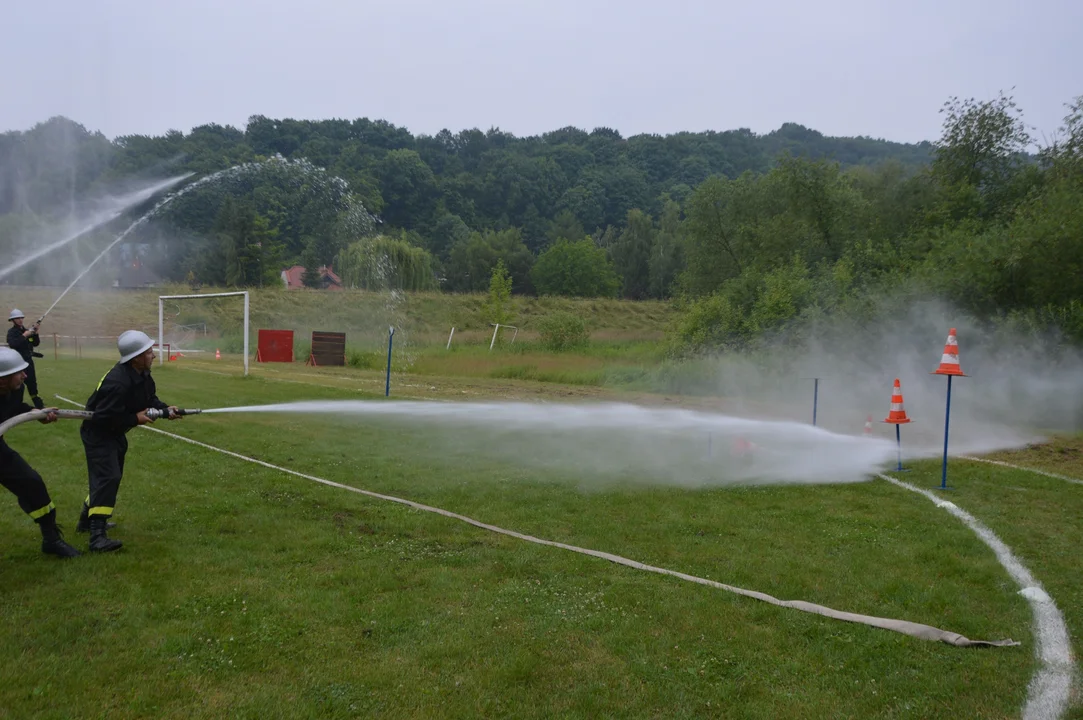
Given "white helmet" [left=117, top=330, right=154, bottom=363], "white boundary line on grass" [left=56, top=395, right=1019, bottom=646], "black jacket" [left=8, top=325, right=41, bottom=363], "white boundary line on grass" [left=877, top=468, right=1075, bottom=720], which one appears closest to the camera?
"white boundary line on grass" [left=877, top=468, right=1075, bottom=720]

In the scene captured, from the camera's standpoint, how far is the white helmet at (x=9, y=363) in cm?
620

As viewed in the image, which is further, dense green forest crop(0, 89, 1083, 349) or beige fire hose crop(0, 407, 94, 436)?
dense green forest crop(0, 89, 1083, 349)

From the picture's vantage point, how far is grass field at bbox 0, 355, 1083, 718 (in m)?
4.26

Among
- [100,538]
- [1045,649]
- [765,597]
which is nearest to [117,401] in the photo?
[100,538]

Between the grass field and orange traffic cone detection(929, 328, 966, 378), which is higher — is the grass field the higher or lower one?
the lower one

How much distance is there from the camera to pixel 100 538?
674cm

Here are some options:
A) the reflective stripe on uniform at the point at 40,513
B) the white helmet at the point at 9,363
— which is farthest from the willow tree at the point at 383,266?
the reflective stripe on uniform at the point at 40,513

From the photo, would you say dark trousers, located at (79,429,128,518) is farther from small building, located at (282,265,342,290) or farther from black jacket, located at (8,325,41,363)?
small building, located at (282,265,342,290)

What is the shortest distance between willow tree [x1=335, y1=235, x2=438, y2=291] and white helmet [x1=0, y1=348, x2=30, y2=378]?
140 feet

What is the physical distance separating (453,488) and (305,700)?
5.40m

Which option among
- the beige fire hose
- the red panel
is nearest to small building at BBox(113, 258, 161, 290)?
the red panel

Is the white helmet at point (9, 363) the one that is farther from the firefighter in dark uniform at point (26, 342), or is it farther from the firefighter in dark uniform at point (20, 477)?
the firefighter in dark uniform at point (26, 342)

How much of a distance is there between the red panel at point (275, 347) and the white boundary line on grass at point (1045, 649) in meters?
33.9

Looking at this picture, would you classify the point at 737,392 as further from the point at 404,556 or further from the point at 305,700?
the point at 305,700
